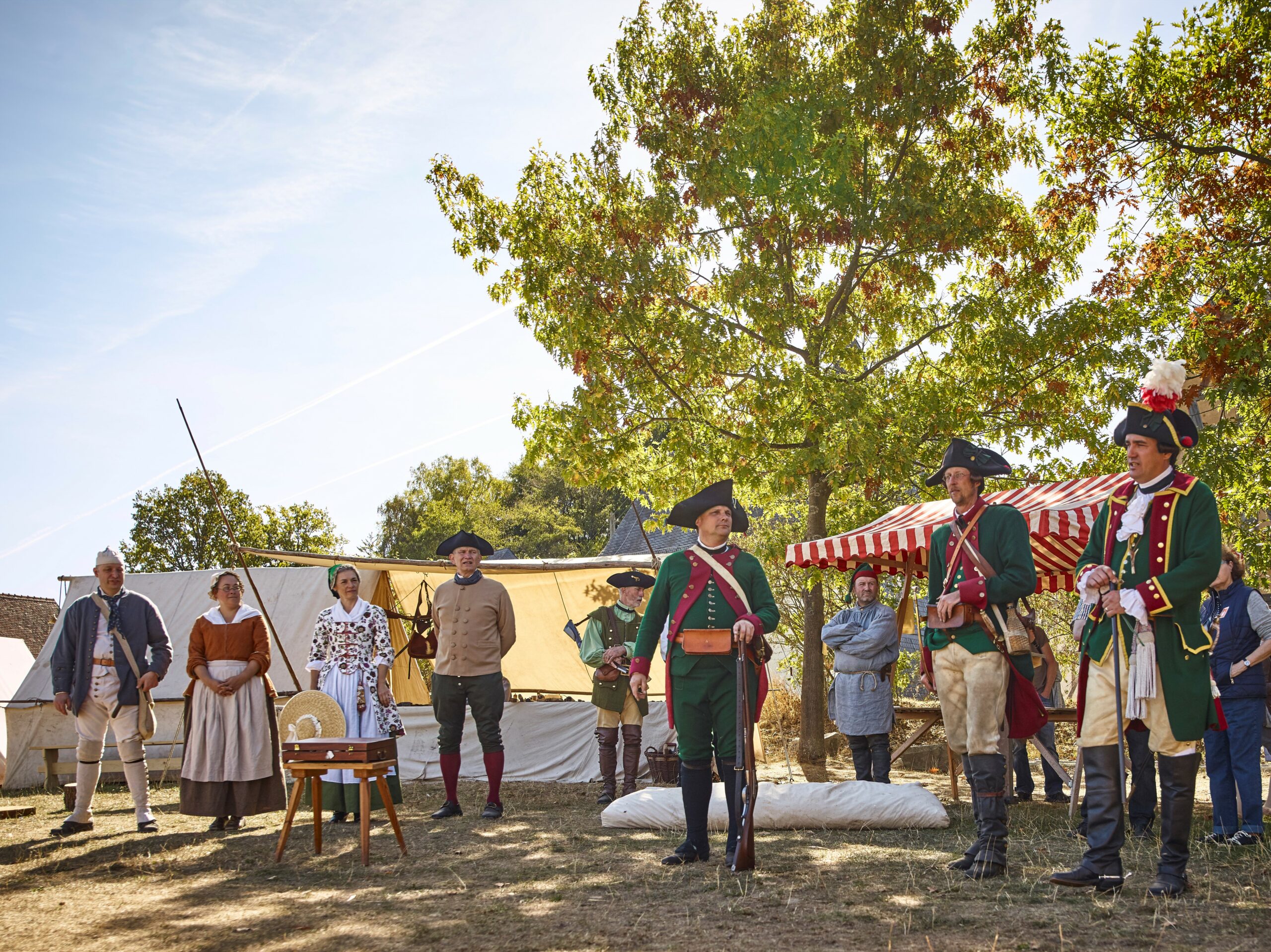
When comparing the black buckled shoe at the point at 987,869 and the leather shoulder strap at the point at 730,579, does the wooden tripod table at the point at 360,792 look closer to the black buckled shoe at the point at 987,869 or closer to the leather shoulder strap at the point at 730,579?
the leather shoulder strap at the point at 730,579

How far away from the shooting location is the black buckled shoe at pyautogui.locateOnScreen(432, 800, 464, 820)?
720 centimetres

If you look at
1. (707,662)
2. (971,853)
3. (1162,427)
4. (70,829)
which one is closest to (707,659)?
(707,662)

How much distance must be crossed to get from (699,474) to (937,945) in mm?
7932

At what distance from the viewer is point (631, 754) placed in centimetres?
852

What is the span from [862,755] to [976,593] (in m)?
3.61

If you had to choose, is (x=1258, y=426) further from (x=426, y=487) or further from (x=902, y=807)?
(x=426, y=487)

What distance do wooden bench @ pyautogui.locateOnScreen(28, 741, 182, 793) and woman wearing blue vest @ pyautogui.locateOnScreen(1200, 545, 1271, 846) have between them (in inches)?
336

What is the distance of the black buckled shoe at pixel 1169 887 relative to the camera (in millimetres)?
3842

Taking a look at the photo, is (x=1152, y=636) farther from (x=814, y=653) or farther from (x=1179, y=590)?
(x=814, y=653)

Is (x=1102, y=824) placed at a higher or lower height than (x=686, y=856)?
higher

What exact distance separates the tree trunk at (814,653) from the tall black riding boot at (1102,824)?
6.72m

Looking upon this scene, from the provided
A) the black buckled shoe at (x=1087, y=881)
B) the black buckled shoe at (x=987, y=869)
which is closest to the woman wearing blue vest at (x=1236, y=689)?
the black buckled shoe at (x=987, y=869)

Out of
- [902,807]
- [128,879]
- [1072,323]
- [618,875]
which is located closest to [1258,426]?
[1072,323]

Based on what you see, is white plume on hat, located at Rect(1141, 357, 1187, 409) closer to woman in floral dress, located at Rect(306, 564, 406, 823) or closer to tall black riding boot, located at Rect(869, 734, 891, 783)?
tall black riding boot, located at Rect(869, 734, 891, 783)
